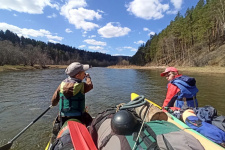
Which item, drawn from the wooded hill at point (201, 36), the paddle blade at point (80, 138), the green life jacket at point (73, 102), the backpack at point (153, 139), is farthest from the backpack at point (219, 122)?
the wooded hill at point (201, 36)

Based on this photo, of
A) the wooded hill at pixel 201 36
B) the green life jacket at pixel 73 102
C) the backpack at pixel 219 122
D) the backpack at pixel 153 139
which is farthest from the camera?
the wooded hill at pixel 201 36

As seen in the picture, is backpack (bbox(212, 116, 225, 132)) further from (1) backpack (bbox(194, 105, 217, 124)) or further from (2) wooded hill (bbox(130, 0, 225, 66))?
(2) wooded hill (bbox(130, 0, 225, 66))

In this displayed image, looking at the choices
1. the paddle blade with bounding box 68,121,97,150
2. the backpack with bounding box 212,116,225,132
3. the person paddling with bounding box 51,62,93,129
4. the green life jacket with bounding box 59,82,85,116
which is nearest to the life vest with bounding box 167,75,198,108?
the backpack with bounding box 212,116,225,132

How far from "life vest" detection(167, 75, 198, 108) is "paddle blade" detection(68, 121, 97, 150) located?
11.0 feet

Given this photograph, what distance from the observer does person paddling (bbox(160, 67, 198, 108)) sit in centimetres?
479

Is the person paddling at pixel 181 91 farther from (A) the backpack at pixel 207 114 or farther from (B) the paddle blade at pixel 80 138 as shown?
(B) the paddle blade at pixel 80 138

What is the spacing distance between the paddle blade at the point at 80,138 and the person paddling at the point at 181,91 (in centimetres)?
332

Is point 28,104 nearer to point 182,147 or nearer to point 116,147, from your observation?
point 116,147

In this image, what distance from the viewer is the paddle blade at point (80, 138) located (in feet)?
7.64

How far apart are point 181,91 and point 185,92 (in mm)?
124

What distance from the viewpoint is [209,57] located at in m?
36.8

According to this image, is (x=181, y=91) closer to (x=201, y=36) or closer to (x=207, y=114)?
(x=207, y=114)

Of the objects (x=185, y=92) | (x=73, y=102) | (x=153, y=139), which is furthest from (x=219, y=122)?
(x=73, y=102)

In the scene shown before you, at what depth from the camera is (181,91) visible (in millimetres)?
4812
